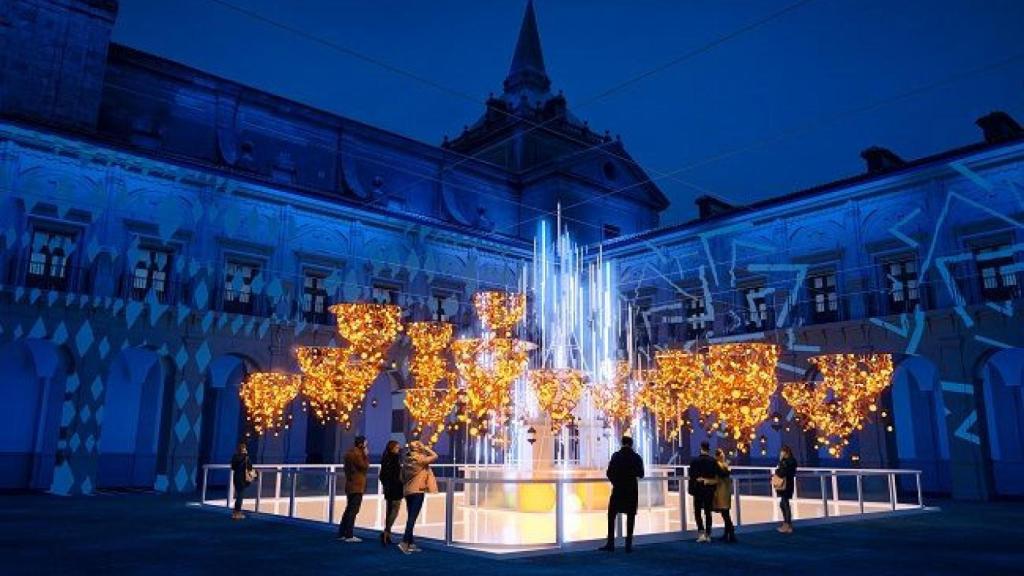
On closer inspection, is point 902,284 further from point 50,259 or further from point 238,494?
point 50,259

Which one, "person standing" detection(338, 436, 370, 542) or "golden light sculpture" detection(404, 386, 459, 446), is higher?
"golden light sculpture" detection(404, 386, 459, 446)

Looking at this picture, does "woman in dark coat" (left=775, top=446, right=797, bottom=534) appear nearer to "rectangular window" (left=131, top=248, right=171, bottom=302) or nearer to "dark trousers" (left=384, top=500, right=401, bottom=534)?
"dark trousers" (left=384, top=500, right=401, bottom=534)

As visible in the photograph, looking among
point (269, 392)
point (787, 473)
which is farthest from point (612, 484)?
point (269, 392)

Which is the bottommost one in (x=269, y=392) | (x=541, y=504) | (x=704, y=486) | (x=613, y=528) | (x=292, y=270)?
(x=541, y=504)

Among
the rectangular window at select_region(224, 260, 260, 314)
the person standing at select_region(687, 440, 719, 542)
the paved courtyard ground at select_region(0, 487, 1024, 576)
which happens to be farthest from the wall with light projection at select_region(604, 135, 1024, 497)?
the rectangular window at select_region(224, 260, 260, 314)

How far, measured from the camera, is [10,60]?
2325cm

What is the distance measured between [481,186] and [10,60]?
19.4m

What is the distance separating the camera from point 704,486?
11.3 meters

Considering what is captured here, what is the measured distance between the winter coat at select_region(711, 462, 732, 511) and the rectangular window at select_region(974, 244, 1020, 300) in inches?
613

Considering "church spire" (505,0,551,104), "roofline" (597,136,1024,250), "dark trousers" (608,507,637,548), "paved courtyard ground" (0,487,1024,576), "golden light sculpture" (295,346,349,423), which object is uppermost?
"church spire" (505,0,551,104)

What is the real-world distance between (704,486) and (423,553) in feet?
14.8

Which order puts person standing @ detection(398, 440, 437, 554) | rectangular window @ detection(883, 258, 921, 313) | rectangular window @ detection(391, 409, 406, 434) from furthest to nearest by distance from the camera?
1. rectangular window @ detection(391, 409, 406, 434)
2. rectangular window @ detection(883, 258, 921, 313)
3. person standing @ detection(398, 440, 437, 554)

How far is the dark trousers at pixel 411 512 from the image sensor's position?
10.1 meters

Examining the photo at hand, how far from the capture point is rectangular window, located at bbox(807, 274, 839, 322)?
84.1 ft
